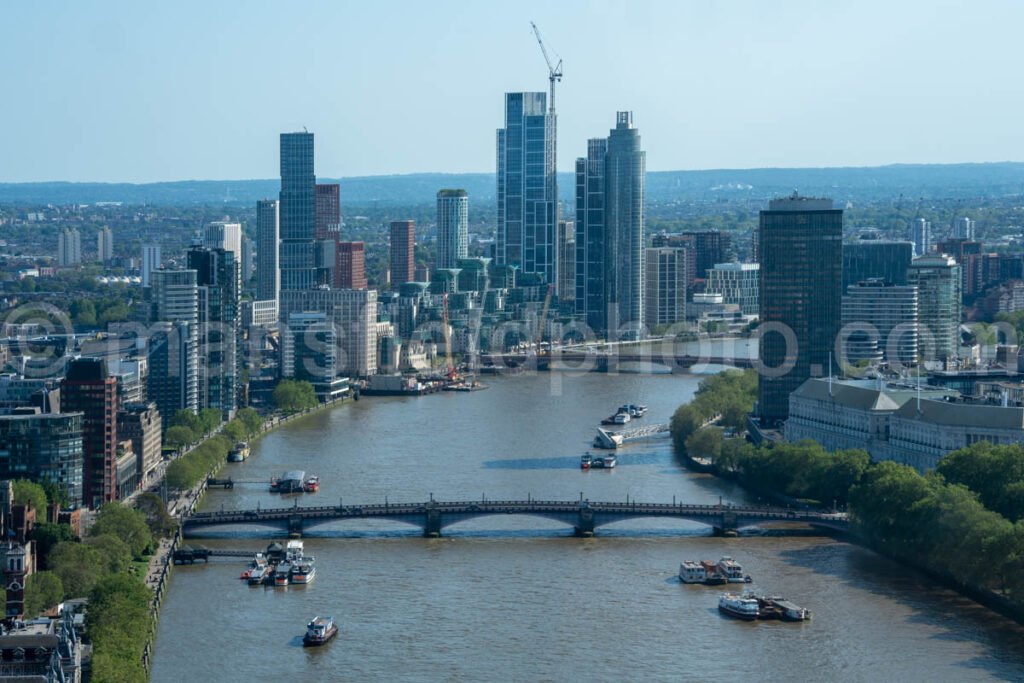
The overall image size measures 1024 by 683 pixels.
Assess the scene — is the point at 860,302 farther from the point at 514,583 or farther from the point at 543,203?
the point at 543,203

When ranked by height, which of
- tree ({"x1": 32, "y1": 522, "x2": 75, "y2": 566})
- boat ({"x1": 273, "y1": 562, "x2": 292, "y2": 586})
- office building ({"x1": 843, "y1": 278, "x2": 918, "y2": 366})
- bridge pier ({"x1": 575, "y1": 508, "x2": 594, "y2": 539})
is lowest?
boat ({"x1": 273, "y1": 562, "x2": 292, "y2": 586})

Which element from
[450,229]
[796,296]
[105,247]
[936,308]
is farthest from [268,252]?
[796,296]

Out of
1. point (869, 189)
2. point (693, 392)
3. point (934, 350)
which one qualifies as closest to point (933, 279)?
point (934, 350)

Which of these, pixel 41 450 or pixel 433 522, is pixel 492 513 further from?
pixel 41 450

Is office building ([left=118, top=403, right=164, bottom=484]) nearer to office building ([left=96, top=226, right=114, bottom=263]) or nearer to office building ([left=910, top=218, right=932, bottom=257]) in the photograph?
office building ([left=910, top=218, right=932, bottom=257])

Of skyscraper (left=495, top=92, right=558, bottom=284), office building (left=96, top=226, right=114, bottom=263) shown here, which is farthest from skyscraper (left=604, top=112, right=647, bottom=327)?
office building (left=96, top=226, right=114, bottom=263)

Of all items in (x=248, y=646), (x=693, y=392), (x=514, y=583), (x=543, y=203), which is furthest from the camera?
(x=543, y=203)
